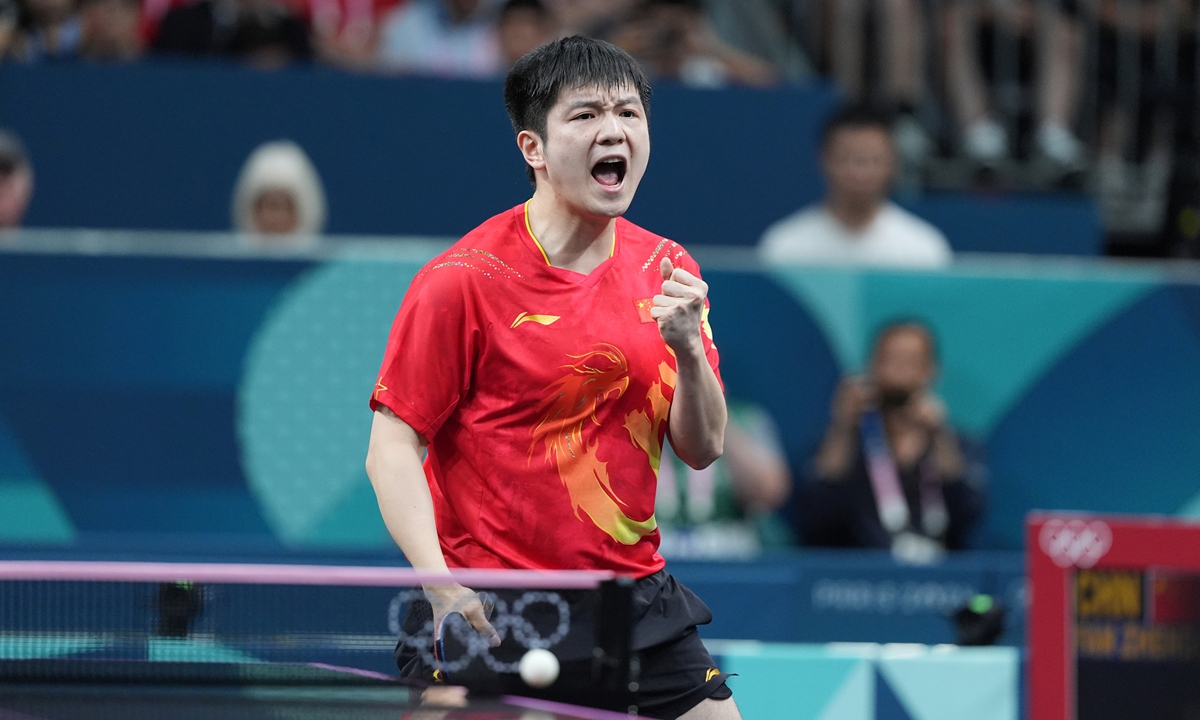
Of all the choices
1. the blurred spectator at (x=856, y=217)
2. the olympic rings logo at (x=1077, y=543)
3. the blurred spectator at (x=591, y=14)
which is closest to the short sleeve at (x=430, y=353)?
the olympic rings logo at (x=1077, y=543)

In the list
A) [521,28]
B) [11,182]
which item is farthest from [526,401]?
[521,28]

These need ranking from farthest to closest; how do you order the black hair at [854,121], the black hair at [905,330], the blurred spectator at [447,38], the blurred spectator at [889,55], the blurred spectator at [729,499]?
1. the blurred spectator at [889,55]
2. the blurred spectator at [447,38]
3. the black hair at [854,121]
4. the black hair at [905,330]
5. the blurred spectator at [729,499]

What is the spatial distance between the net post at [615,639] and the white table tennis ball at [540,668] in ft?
0.21

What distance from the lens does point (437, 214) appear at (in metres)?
6.80

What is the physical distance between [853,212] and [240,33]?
294 centimetres

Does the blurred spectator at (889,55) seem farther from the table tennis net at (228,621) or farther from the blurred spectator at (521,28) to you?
the table tennis net at (228,621)

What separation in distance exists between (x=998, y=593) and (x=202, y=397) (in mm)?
2860

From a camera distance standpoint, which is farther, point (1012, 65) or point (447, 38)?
point (1012, 65)

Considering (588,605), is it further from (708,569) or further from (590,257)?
(708,569)

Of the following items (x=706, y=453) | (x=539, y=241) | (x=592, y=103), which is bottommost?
(x=706, y=453)

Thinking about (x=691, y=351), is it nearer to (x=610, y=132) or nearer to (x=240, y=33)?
(x=610, y=132)

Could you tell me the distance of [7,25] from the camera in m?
6.80

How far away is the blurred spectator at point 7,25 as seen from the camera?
22.0 ft

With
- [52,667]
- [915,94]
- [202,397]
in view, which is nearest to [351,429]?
[202,397]
